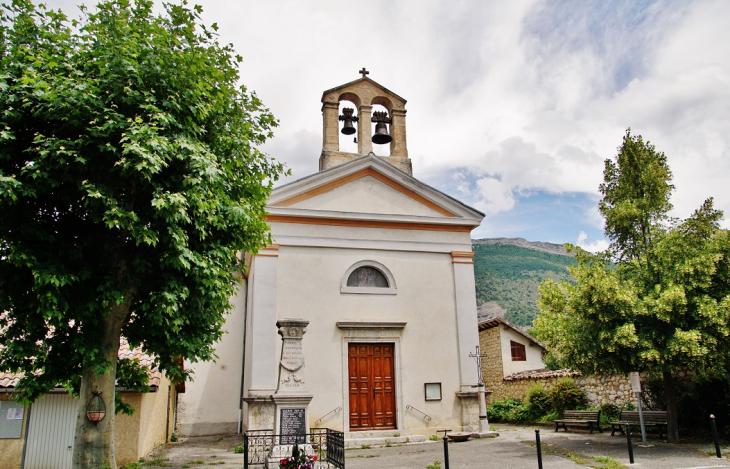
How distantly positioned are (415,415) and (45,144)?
11.4 m

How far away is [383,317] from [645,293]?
673 cm

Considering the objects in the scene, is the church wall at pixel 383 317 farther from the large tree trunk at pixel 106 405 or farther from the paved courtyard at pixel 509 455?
the large tree trunk at pixel 106 405

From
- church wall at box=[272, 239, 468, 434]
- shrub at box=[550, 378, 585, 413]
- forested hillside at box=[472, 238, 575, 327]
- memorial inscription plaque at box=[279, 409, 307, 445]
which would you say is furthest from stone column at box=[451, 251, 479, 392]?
forested hillside at box=[472, 238, 575, 327]

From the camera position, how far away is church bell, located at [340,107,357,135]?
16.8m

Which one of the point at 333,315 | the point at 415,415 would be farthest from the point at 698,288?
the point at 333,315

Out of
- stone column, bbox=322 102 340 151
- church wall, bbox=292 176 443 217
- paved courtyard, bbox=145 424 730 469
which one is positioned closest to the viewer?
paved courtyard, bbox=145 424 730 469

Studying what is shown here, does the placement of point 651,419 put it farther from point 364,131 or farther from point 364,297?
point 364,131

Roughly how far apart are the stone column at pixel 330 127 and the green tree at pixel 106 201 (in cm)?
802

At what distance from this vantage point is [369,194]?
635 inches

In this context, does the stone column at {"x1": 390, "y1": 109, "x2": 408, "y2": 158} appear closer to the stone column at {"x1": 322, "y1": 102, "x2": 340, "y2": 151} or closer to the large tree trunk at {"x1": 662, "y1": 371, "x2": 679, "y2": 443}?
the stone column at {"x1": 322, "y1": 102, "x2": 340, "y2": 151}

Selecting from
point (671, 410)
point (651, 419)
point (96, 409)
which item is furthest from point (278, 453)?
point (651, 419)

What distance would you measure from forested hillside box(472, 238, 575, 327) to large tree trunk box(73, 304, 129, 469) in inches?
1956

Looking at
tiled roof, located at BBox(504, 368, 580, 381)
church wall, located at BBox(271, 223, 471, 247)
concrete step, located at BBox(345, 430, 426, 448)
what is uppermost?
church wall, located at BBox(271, 223, 471, 247)

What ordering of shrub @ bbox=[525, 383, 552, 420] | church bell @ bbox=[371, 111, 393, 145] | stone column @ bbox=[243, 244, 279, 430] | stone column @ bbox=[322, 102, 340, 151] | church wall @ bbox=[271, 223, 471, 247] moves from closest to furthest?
stone column @ bbox=[243, 244, 279, 430], church wall @ bbox=[271, 223, 471, 247], stone column @ bbox=[322, 102, 340, 151], church bell @ bbox=[371, 111, 393, 145], shrub @ bbox=[525, 383, 552, 420]
